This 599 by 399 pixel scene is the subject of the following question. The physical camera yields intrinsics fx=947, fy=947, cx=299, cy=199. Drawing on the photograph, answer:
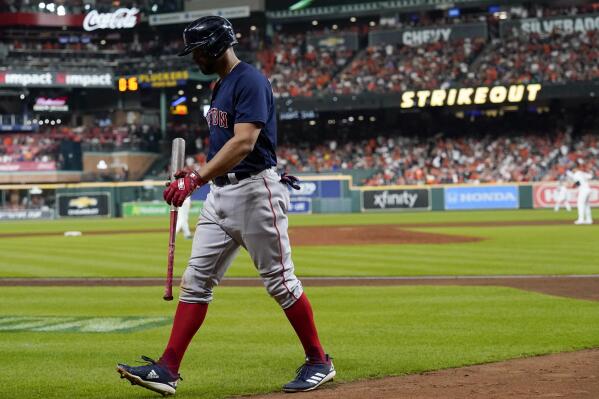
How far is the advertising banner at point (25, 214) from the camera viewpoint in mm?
49031

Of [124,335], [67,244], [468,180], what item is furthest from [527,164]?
[124,335]

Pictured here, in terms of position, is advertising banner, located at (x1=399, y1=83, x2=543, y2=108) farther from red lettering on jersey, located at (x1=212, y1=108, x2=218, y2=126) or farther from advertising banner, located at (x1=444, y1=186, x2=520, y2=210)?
red lettering on jersey, located at (x1=212, y1=108, x2=218, y2=126)

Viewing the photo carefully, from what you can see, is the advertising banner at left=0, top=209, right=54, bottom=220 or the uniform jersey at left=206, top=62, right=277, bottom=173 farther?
the advertising banner at left=0, top=209, right=54, bottom=220

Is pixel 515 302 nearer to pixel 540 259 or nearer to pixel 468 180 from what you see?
pixel 540 259

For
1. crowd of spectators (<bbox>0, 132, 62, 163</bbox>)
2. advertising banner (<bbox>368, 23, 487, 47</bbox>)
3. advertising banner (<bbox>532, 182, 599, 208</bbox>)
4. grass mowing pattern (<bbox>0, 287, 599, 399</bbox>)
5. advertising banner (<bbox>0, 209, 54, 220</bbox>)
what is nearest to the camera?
grass mowing pattern (<bbox>0, 287, 599, 399</bbox>)

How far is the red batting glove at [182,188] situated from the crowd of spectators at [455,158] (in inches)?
1627

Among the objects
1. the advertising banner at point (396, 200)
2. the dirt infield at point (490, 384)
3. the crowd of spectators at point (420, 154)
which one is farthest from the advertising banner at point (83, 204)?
the dirt infield at point (490, 384)

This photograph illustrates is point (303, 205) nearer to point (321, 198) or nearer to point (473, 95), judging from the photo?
point (321, 198)

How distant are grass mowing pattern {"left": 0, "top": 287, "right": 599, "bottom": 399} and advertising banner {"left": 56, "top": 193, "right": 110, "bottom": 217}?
36.2 meters

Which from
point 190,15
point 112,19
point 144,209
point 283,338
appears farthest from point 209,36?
point 112,19

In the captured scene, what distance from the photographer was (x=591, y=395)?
5.42m

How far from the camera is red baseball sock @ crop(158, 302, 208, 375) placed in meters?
5.79

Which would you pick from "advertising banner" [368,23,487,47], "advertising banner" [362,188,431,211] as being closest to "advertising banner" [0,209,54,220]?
"advertising banner" [362,188,431,211]

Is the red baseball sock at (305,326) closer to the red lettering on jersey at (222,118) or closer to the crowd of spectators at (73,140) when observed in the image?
the red lettering on jersey at (222,118)
